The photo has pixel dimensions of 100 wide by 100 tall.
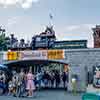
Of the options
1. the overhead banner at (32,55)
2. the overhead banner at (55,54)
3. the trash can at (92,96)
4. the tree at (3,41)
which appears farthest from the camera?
→ the tree at (3,41)

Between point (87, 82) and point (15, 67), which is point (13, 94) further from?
point (15, 67)

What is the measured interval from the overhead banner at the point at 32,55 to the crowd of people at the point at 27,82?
1.56 metres

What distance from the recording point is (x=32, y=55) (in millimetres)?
32094

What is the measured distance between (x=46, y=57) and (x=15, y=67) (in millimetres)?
7687

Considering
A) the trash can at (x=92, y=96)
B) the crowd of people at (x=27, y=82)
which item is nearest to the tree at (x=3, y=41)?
the crowd of people at (x=27, y=82)

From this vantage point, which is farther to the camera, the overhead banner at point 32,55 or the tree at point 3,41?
the tree at point 3,41

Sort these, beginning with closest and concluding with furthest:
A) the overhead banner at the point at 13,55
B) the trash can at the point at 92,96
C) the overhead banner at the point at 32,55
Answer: the trash can at the point at 92,96 < the overhead banner at the point at 32,55 < the overhead banner at the point at 13,55

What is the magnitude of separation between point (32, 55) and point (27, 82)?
7988 mm

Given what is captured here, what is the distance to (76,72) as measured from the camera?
99.3 ft

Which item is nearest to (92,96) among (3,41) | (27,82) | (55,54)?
(27,82)

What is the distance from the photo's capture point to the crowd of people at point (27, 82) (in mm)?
24406

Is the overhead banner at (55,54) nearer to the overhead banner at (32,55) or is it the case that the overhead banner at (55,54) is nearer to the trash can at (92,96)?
the overhead banner at (32,55)

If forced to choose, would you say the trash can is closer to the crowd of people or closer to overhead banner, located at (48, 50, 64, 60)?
the crowd of people

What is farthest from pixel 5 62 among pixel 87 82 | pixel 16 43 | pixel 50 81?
pixel 87 82
